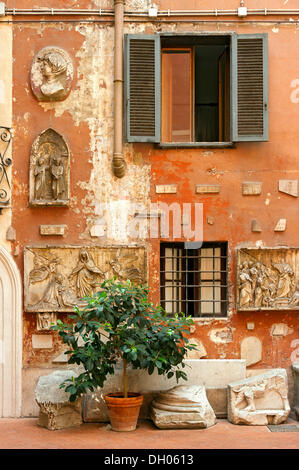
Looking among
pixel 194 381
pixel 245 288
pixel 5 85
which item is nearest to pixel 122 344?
pixel 194 381

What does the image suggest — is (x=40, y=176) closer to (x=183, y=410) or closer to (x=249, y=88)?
(x=249, y=88)

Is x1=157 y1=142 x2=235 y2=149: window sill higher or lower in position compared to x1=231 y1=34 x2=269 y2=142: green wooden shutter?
lower

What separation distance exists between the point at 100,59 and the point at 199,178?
7.40ft

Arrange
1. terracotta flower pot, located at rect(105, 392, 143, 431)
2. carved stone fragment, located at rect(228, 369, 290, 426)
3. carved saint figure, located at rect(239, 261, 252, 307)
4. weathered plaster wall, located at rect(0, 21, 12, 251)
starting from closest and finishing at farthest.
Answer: terracotta flower pot, located at rect(105, 392, 143, 431) < carved stone fragment, located at rect(228, 369, 290, 426) < carved saint figure, located at rect(239, 261, 252, 307) < weathered plaster wall, located at rect(0, 21, 12, 251)

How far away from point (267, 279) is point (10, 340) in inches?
149

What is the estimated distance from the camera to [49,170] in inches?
401

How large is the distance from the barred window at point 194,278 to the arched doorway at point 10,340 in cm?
212

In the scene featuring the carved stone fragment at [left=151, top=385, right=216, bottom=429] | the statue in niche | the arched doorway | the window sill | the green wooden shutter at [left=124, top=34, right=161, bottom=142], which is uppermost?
the green wooden shutter at [left=124, top=34, right=161, bottom=142]

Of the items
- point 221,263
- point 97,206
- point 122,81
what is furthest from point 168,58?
point 221,263

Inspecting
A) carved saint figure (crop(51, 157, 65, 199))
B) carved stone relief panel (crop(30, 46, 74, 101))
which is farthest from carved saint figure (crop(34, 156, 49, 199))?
carved stone relief panel (crop(30, 46, 74, 101))

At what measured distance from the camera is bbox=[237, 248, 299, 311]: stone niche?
33.0 feet

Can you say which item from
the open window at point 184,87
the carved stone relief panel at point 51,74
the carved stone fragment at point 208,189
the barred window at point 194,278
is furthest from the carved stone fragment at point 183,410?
the carved stone relief panel at point 51,74

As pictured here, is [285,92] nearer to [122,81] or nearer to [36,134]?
[122,81]

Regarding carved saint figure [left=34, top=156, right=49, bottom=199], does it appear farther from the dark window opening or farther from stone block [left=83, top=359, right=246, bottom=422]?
stone block [left=83, top=359, right=246, bottom=422]
